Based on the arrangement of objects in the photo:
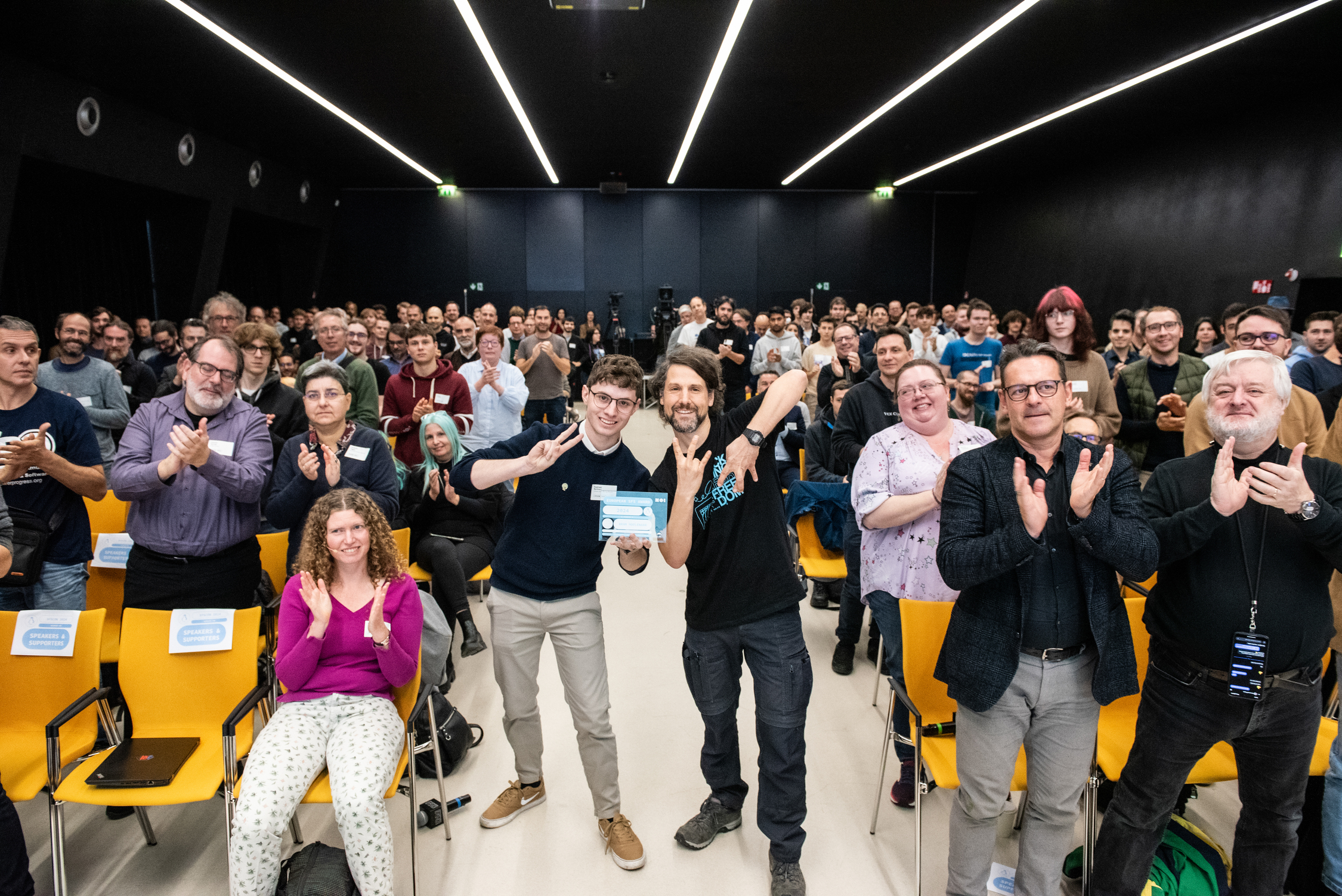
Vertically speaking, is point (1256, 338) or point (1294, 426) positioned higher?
point (1256, 338)

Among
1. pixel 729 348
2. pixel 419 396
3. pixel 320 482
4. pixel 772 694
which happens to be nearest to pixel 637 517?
pixel 772 694

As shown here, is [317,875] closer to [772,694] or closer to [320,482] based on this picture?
[772,694]

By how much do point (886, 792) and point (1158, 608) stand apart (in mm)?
1249

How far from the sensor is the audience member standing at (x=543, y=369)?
691 centimetres

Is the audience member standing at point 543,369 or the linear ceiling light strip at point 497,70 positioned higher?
the linear ceiling light strip at point 497,70

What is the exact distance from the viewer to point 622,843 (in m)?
2.31

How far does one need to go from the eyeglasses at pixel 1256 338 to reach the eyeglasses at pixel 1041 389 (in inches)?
66.5

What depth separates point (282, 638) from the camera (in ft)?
7.09

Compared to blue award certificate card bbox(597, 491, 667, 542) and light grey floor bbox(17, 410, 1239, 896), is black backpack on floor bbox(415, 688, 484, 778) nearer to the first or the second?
light grey floor bbox(17, 410, 1239, 896)

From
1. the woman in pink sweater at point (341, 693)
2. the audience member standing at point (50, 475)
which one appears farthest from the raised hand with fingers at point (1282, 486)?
the audience member standing at point (50, 475)

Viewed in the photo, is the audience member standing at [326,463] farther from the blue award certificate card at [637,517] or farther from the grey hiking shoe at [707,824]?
the grey hiking shoe at [707,824]

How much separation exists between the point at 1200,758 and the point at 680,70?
676 cm

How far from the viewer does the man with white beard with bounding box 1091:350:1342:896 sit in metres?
1.66

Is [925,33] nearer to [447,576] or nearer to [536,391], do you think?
[536,391]
